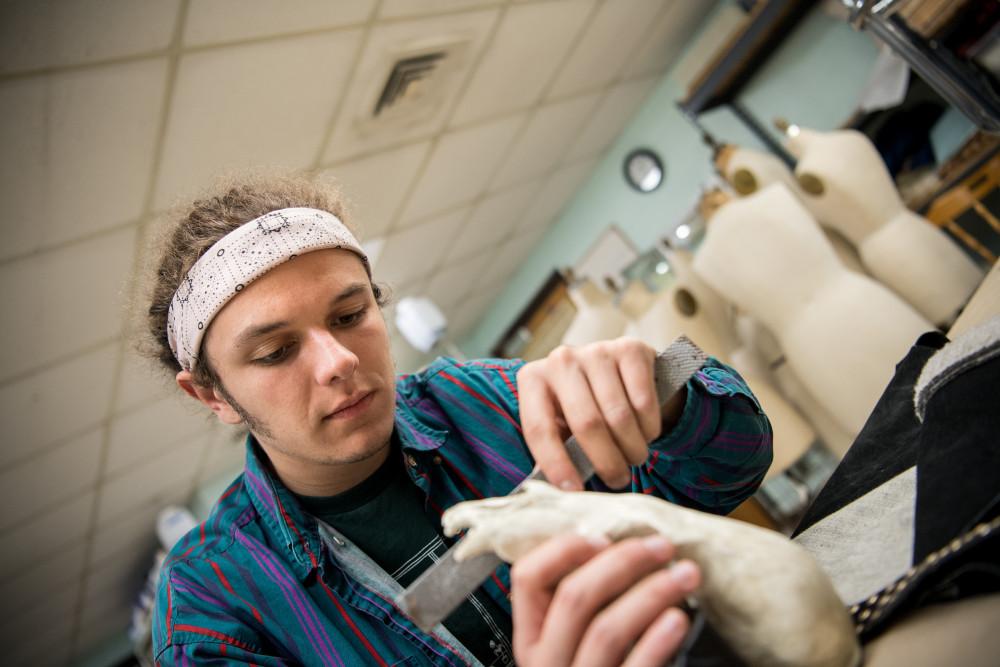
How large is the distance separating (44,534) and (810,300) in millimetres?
3437

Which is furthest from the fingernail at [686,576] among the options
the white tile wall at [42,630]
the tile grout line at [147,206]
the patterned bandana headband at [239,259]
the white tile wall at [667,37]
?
the white tile wall at [42,630]

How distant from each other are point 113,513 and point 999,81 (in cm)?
426

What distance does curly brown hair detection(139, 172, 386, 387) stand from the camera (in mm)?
1238

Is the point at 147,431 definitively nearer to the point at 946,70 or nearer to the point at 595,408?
the point at 595,408

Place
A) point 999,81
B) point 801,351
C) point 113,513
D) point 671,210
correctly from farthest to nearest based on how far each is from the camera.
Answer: point 671,210
point 113,513
point 801,351
point 999,81

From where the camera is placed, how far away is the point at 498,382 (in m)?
1.37

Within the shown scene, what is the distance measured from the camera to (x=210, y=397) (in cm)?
131

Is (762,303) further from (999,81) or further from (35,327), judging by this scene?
(35,327)

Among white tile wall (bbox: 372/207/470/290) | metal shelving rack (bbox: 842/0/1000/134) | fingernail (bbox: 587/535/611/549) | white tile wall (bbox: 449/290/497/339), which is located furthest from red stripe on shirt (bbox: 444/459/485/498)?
white tile wall (bbox: 449/290/497/339)

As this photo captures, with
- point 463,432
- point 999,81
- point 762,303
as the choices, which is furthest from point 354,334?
point 999,81

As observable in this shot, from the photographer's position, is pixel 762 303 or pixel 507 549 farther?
pixel 762 303

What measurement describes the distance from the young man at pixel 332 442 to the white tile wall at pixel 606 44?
2.11 m

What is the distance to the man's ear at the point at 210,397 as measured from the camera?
127cm

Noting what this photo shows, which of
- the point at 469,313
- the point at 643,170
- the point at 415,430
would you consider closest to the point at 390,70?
the point at 415,430
